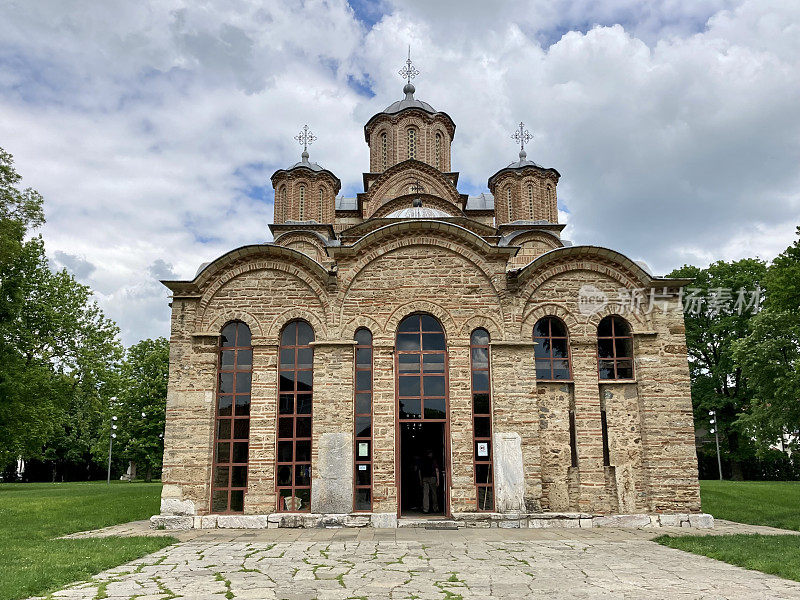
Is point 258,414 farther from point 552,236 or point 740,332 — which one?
point 740,332

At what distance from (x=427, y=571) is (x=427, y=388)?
5363mm

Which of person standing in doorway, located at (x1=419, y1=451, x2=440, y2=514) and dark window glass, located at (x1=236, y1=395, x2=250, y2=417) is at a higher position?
dark window glass, located at (x1=236, y1=395, x2=250, y2=417)

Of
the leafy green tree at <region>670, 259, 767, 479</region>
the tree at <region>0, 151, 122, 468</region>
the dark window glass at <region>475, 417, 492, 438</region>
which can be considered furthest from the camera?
the leafy green tree at <region>670, 259, 767, 479</region>

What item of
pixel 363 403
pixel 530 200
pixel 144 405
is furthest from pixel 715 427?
pixel 144 405

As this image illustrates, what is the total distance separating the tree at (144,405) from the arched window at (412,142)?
14.7 meters

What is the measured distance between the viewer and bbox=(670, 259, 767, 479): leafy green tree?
1092 inches

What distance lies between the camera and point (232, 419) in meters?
12.5

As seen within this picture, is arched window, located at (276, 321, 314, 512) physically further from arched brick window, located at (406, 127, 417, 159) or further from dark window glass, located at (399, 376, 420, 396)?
arched brick window, located at (406, 127, 417, 159)

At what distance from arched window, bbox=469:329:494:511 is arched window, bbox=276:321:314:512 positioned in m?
3.28

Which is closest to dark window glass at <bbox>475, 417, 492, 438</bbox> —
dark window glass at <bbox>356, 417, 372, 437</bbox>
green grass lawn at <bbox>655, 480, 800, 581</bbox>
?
dark window glass at <bbox>356, 417, 372, 437</bbox>

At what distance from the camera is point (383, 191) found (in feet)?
73.3

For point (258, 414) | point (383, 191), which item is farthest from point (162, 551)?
point (383, 191)

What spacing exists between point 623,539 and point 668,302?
512 centimetres

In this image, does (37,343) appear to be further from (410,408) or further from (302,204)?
(410,408)
